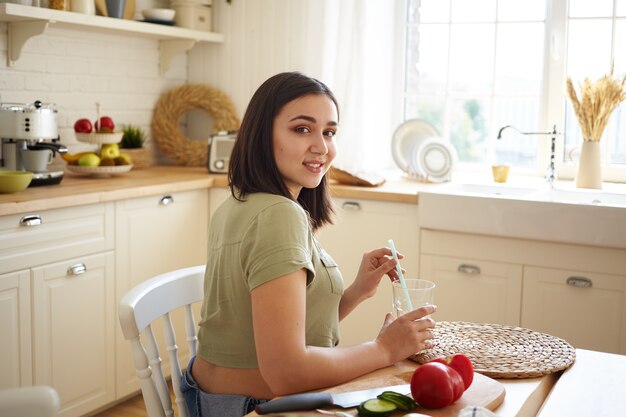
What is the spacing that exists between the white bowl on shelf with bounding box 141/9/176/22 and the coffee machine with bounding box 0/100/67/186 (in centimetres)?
86

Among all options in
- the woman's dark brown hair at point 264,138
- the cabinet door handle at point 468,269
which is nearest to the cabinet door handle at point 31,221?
the woman's dark brown hair at point 264,138

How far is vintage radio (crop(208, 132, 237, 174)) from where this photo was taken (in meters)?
3.70

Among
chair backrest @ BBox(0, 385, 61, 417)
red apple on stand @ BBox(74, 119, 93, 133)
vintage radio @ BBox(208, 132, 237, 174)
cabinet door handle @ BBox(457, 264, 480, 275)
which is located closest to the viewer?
chair backrest @ BBox(0, 385, 61, 417)

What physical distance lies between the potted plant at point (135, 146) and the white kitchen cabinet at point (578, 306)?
191cm

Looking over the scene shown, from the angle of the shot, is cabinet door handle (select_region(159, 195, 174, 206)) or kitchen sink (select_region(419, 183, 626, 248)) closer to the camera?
kitchen sink (select_region(419, 183, 626, 248))

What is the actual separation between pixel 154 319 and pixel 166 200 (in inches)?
68.2

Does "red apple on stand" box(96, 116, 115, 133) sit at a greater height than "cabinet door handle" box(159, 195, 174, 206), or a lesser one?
greater

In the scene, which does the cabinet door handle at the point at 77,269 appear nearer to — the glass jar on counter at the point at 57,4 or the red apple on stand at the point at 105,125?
the red apple on stand at the point at 105,125

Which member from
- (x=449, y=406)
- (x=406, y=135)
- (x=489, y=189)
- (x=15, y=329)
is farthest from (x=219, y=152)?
(x=449, y=406)

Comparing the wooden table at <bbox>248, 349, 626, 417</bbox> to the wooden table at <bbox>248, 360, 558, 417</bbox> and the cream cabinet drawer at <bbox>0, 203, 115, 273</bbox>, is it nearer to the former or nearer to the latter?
the wooden table at <bbox>248, 360, 558, 417</bbox>

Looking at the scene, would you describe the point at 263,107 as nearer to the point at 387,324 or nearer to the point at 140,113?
the point at 387,324

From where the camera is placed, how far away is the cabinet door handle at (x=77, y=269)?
2.84 metres

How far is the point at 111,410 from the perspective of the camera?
10.5 ft

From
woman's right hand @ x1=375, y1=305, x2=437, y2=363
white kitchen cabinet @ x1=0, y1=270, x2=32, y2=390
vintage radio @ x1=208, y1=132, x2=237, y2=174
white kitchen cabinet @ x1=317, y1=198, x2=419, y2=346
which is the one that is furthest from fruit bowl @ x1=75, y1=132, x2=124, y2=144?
woman's right hand @ x1=375, y1=305, x2=437, y2=363
